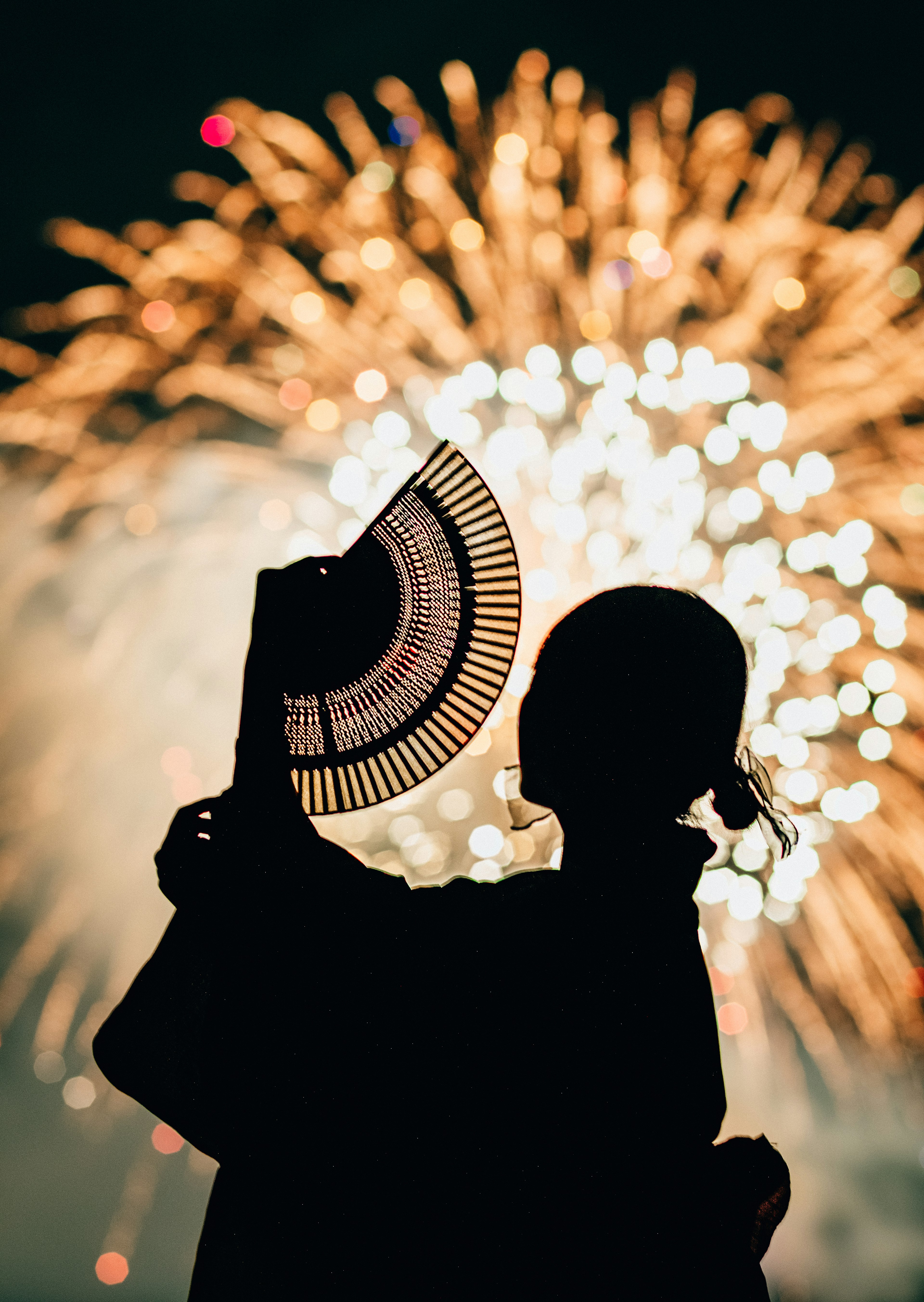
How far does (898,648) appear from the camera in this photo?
5141mm

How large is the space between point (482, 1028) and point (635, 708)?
45cm

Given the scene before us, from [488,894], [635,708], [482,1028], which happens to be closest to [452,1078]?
[482,1028]

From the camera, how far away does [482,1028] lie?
97 cm

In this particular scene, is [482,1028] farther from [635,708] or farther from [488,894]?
[635,708]

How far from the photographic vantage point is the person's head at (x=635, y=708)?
1.05 metres

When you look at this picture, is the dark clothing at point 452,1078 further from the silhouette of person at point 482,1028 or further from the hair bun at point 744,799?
the hair bun at point 744,799

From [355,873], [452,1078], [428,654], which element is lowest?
[452,1078]

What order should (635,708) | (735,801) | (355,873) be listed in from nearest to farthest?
(355,873) < (635,708) < (735,801)

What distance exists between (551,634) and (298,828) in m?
0.48

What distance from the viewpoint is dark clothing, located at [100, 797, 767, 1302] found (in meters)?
0.84

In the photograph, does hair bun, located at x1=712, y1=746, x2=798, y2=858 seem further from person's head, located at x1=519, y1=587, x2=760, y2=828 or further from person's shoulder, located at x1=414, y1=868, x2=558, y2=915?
person's shoulder, located at x1=414, y1=868, x2=558, y2=915

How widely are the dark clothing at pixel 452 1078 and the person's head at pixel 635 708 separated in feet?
0.26

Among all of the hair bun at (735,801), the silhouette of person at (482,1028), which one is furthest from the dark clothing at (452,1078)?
the hair bun at (735,801)

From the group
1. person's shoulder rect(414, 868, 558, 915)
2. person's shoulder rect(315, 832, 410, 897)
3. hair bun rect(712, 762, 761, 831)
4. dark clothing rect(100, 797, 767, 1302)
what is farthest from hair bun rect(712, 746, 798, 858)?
person's shoulder rect(315, 832, 410, 897)
